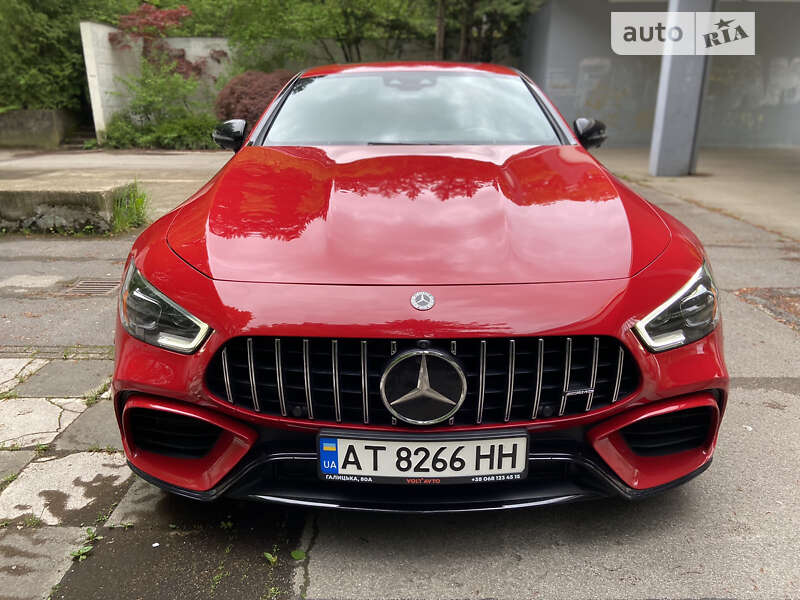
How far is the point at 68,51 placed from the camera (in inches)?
651

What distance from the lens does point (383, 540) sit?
1922 millimetres

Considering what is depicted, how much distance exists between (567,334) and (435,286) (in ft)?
1.17

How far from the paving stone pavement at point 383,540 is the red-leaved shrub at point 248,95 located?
12.8 metres

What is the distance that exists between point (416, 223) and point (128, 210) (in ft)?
15.6

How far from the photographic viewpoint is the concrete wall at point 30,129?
53.3 ft

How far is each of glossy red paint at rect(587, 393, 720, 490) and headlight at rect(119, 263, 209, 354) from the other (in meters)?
1.08

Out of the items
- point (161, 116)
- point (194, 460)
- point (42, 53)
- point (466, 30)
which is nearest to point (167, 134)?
point (161, 116)

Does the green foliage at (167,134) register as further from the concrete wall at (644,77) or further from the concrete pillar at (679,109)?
the concrete pillar at (679,109)

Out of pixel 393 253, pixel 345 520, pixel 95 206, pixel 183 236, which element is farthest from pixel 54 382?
pixel 95 206

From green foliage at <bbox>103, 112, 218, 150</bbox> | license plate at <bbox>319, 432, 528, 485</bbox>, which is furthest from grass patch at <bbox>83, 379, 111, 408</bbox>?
green foliage at <bbox>103, 112, 218, 150</bbox>

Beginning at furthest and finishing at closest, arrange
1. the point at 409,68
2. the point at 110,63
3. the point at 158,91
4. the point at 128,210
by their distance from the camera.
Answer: the point at 110,63 → the point at 158,91 → the point at 128,210 → the point at 409,68

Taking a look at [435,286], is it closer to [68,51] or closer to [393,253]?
[393,253]

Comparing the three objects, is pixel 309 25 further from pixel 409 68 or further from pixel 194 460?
pixel 194 460

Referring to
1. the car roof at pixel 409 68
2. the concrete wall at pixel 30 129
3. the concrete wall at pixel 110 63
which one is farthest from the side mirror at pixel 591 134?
the concrete wall at pixel 30 129
